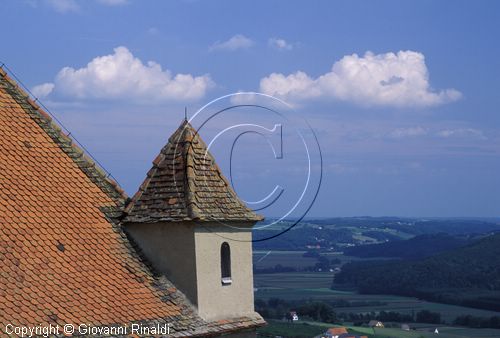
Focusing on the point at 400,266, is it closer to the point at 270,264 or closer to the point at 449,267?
the point at 449,267

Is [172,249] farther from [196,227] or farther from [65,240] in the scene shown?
[65,240]

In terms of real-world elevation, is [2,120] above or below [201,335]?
above

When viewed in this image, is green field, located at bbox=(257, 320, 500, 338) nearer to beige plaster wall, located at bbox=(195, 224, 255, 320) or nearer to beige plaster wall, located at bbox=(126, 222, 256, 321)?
beige plaster wall, located at bbox=(195, 224, 255, 320)

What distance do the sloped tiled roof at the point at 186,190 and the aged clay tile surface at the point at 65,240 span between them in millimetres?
58

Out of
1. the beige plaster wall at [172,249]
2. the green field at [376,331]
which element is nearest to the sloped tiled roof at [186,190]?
the beige plaster wall at [172,249]

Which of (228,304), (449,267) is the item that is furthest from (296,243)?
(228,304)

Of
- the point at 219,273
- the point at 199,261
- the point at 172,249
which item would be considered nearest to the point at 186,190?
the point at 172,249

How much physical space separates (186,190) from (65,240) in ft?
10.1

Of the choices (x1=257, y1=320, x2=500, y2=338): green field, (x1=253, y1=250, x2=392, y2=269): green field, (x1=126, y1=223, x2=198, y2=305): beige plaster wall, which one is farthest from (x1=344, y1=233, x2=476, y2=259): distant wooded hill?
(x1=126, y1=223, x2=198, y2=305): beige plaster wall

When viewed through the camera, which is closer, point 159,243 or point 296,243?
point 159,243

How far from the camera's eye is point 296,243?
123562mm

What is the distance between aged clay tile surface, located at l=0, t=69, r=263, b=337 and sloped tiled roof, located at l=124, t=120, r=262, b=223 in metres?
0.06

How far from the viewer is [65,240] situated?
768 inches

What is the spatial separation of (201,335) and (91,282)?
2644mm
